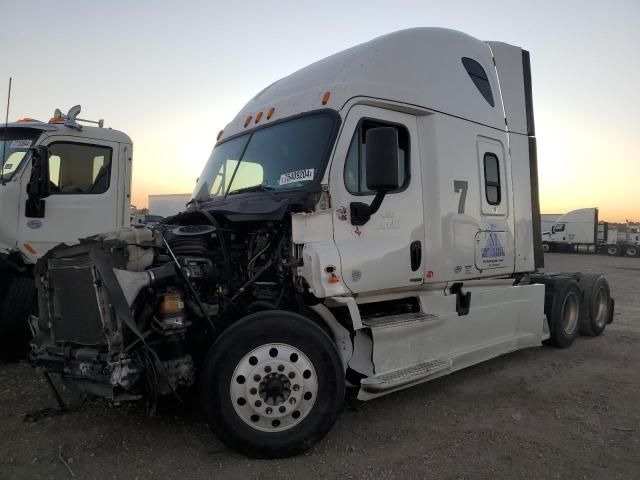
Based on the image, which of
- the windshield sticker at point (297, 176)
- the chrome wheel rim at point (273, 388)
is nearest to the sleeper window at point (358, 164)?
the windshield sticker at point (297, 176)

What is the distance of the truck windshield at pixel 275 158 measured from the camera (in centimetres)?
435

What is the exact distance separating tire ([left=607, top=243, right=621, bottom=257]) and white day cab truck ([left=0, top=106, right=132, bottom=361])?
42.7m

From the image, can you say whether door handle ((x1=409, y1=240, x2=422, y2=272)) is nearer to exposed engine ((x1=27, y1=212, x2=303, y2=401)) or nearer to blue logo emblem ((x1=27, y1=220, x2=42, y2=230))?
exposed engine ((x1=27, y1=212, x2=303, y2=401))

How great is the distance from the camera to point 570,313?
24.7ft

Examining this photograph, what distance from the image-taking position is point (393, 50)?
16.2ft

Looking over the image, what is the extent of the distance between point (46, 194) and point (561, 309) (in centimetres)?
712

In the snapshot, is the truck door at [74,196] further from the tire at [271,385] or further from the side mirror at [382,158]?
the side mirror at [382,158]

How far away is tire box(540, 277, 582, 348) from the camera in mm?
7117

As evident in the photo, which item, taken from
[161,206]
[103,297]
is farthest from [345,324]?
[161,206]

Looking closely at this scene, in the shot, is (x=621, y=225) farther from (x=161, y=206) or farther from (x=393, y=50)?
(x=393, y=50)

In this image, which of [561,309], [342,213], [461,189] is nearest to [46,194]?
[342,213]

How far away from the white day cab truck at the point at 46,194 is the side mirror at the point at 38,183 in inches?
0.4

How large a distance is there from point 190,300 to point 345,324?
1.39 m

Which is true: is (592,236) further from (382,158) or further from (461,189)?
(382,158)
